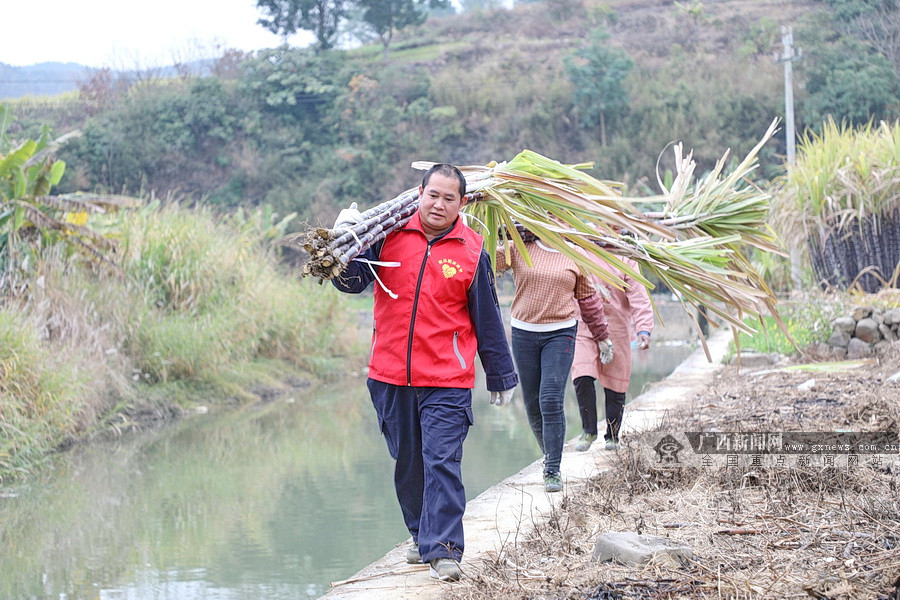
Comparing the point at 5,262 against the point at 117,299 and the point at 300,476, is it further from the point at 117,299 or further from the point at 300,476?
the point at 300,476

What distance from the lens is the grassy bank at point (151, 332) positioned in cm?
1033

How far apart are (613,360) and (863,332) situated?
548 centimetres

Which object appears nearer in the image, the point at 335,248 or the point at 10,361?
the point at 335,248

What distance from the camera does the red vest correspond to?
15.1 feet

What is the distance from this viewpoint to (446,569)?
4.54 m

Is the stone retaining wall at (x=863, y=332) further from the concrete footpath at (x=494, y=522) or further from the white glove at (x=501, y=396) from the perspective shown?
the white glove at (x=501, y=396)

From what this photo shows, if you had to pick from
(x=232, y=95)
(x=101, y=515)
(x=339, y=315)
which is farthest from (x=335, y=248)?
(x=232, y=95)

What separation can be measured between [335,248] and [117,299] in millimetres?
9656

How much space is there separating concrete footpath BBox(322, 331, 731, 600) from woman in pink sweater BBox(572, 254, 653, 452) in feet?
0.67

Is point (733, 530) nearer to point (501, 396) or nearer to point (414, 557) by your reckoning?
point (501, 396)

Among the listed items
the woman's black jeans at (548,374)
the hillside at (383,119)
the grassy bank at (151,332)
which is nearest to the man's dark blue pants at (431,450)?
the woman's black jeans at (548,374)

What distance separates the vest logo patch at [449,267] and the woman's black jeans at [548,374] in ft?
5.96

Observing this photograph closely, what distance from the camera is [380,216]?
484 cm

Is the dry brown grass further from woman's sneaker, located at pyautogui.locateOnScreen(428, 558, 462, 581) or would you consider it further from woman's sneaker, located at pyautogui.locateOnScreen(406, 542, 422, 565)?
woman's sneaker, located at pyautogui.locateOnScreen(406, 542, 422, 565)
